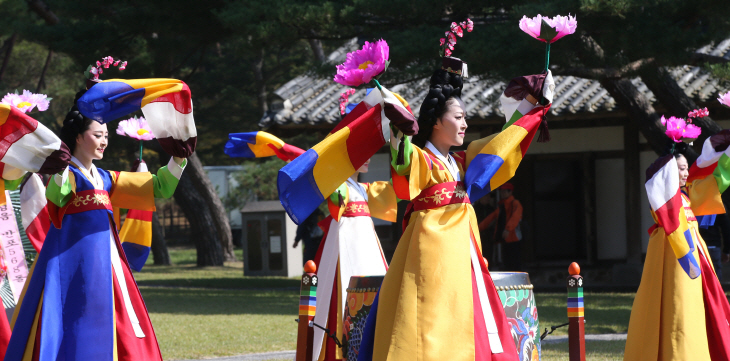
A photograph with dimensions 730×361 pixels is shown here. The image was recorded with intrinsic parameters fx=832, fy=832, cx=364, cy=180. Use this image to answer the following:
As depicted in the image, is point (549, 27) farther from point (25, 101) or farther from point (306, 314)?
point (25, 101)

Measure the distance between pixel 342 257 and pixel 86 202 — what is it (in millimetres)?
1666

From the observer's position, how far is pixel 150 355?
382cm

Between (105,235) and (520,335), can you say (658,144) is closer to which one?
(520,335)

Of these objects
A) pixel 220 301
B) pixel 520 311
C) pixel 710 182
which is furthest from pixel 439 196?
pixel 220 301

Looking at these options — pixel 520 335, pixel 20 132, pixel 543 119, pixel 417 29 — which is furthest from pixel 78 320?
pixel 417 29

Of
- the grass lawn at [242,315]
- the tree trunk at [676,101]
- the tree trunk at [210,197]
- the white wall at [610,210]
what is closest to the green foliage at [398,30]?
the tree trunk at [676,101]

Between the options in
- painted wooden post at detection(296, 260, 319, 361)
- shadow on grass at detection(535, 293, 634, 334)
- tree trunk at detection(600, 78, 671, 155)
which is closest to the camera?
painted wooden post at detection(296, 260, 319, 361)

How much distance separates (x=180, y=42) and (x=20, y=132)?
329 inches

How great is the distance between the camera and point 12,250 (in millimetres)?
4859

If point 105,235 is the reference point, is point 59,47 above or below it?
above

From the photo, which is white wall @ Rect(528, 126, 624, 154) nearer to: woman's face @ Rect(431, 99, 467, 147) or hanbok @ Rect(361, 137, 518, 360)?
woman's face @ Rect(431, 99, 467, 147)

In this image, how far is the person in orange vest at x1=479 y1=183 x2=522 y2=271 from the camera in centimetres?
1048

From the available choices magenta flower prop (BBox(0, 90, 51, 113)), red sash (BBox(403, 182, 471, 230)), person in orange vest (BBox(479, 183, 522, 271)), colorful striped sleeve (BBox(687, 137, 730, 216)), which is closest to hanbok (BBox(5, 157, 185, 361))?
magenta flower prop (BBox(0, 90, 51, 113))

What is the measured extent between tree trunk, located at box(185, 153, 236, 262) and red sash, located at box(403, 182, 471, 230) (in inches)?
467
